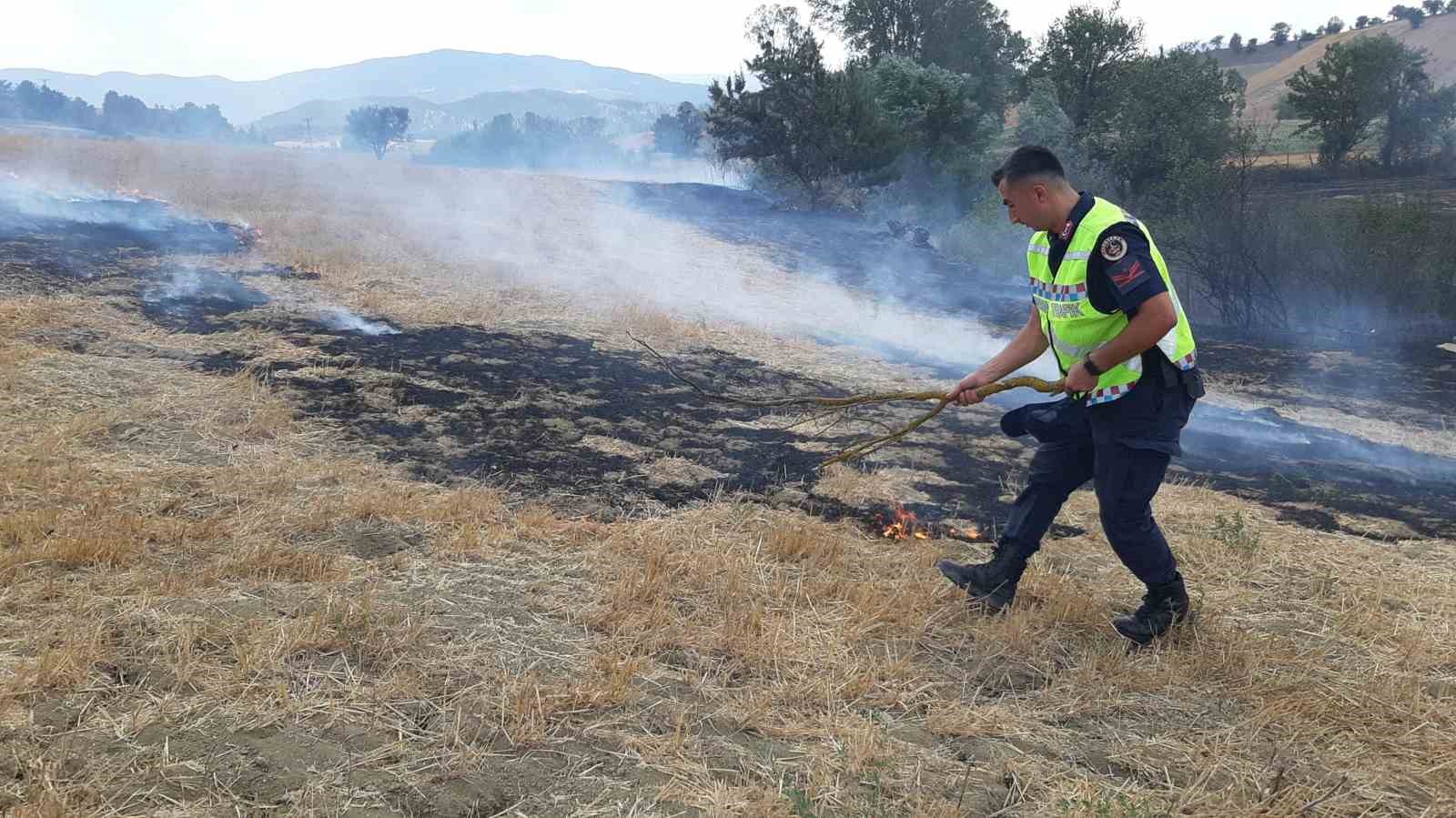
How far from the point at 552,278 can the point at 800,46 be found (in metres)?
11.6

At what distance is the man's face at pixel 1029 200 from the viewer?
11.1 feet

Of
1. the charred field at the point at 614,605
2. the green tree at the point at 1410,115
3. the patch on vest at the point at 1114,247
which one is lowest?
the charred field at the point at 614,605

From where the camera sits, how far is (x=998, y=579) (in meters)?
3.86

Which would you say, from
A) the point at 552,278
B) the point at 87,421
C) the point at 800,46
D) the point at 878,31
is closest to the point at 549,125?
the point at 878,31

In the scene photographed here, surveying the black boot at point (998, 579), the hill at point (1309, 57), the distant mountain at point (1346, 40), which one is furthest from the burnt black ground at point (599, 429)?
the distant mountain at point (1346, 40)

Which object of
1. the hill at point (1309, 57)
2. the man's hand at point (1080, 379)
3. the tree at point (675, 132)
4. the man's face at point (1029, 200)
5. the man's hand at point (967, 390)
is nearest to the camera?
the man's hand at point (1080, 379)

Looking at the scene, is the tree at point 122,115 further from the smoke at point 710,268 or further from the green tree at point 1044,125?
the green tree at point 1044,125

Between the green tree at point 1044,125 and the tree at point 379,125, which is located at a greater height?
the tree at point 379,125

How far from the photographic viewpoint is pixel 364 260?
1254cm

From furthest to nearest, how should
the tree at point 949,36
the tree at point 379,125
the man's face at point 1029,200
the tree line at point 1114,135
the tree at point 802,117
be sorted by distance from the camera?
the tree at point 379,125, the tree at point 949,36, the tree at point 802,117, the tree line at point 1114,135, the man's face at point 1029,200

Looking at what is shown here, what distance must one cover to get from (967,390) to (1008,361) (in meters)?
0.30

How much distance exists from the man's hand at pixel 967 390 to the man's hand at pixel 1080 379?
0.41 metres

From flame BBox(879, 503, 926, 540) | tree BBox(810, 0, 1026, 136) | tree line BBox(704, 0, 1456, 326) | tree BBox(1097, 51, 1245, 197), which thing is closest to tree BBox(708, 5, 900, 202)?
tree line BBox(704, 0, 1456, 326)

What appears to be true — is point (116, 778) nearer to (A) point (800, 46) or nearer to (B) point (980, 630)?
(B) point (980, 630)
